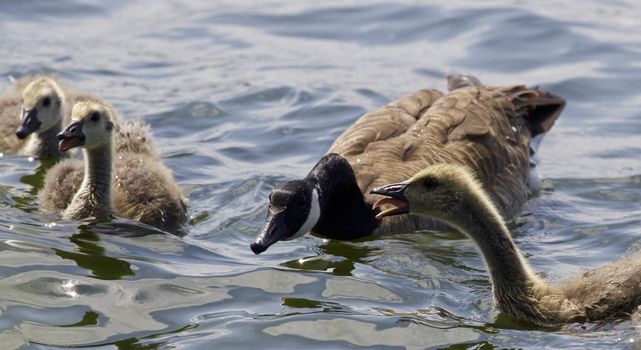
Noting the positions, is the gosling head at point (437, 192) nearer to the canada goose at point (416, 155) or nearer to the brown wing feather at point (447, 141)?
the canada goose at point (416, 155)

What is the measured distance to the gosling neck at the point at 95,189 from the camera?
33.9 ft

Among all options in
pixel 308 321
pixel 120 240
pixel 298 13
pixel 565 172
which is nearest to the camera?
pixel 308 321

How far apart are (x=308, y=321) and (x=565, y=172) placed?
5.49 meters

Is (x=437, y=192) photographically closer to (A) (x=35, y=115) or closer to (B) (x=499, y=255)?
(B) (x=499, y=255)

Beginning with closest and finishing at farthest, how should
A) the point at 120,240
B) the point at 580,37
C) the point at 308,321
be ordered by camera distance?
the point at 308,321
the point at 120,240
the point at 580,37

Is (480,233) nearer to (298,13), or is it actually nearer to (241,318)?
(241,318)

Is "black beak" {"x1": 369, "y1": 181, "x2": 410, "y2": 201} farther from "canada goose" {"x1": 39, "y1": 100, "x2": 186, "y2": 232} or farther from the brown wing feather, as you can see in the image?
"canada goose" {"x1": 39, "y1": 100, "x2": 186, "y2": 232}

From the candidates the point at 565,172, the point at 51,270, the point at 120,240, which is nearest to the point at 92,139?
the point at 120,240

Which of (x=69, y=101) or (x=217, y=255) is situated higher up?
(x=69, y=101)

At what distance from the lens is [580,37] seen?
18094mm

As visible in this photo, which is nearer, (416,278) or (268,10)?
(416,278)

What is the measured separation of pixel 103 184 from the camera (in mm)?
10453

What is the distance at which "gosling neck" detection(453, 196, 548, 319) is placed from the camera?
8383 millimetres

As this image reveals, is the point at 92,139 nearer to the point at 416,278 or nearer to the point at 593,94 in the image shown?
the point at 416,278
